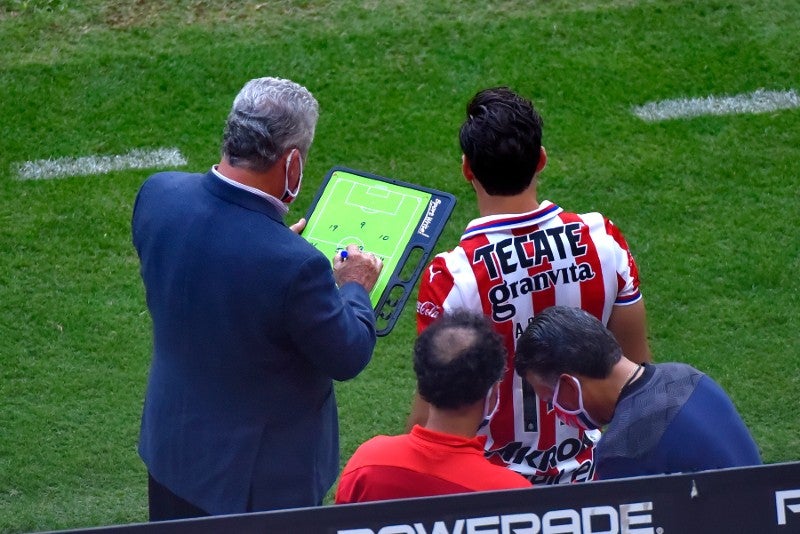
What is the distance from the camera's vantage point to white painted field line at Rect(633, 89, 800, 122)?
6.16m

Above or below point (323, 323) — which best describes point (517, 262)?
above

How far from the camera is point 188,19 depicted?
6.86 m

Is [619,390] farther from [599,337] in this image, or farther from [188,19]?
[188,19]

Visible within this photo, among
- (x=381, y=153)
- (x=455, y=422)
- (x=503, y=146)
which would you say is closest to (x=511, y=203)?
(x=503, y=146)

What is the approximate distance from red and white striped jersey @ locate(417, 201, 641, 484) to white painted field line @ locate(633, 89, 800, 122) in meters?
3.26

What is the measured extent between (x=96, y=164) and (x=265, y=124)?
→ 3.53 meters

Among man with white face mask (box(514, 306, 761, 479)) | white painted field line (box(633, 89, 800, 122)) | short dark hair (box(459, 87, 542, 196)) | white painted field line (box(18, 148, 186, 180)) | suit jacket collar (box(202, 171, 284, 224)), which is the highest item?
short dark hair (box(459, 87, 542, 196))

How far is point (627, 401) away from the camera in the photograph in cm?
273

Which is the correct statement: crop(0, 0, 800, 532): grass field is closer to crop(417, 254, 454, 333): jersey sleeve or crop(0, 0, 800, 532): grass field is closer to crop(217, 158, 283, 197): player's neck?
crop(417, 254, 454, 333): jersey sleeve

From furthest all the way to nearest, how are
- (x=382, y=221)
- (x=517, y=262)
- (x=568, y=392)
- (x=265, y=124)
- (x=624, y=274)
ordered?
(x=382, y=221) < (x=624, y=274) < (x=517, y=262) < (x=568, y=392) < (x=265, y=124)

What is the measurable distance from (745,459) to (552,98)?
152 inches

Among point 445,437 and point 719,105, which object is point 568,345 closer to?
point 445,437

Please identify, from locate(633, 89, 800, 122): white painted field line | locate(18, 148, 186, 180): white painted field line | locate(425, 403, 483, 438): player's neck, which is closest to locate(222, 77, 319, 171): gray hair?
locate(425, 403, 483, 438): player's neck

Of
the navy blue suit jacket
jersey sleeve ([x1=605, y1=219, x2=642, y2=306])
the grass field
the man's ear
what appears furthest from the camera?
the grass field
